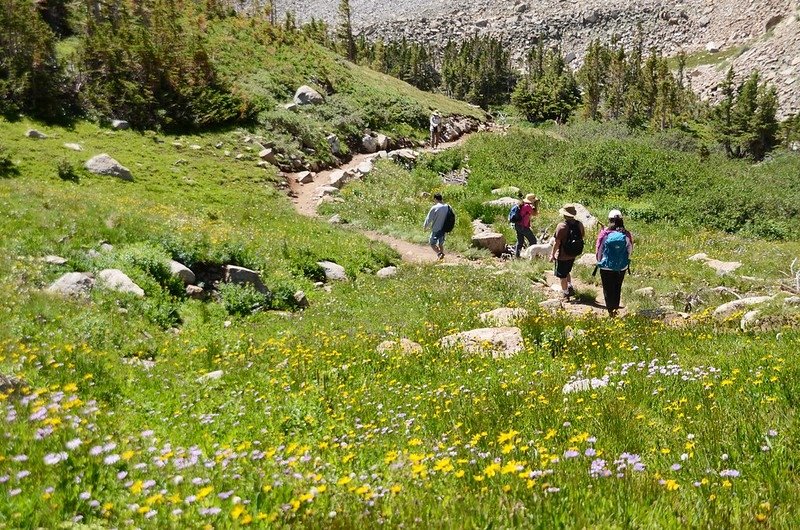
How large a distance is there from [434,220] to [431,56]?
408 feet

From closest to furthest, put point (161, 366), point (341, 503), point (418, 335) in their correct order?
1. point (341, 503)
2. point (161, 366)
3. point (418, 335)

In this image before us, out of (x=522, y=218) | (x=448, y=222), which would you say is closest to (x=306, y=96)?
(x=448, y=222)

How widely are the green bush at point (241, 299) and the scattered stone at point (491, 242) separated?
33.5 ft

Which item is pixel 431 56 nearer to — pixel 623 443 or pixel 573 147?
pixel 573 147

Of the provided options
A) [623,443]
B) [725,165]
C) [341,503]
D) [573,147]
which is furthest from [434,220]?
[725,165]

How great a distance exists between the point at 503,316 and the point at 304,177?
62.1 feet

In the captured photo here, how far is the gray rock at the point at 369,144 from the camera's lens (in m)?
34.9

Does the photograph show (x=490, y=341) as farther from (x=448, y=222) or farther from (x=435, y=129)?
(x=435, y=129)

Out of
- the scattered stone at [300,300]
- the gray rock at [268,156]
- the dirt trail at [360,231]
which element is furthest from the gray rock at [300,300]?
the gray rock at [268,156]

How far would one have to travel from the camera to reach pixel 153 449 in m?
3.83

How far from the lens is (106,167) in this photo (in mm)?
20000

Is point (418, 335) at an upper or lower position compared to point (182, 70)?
lower

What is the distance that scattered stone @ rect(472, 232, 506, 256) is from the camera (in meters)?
20.8

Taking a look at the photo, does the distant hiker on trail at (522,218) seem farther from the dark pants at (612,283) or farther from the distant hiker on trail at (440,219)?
the dark pants at (612,283)
